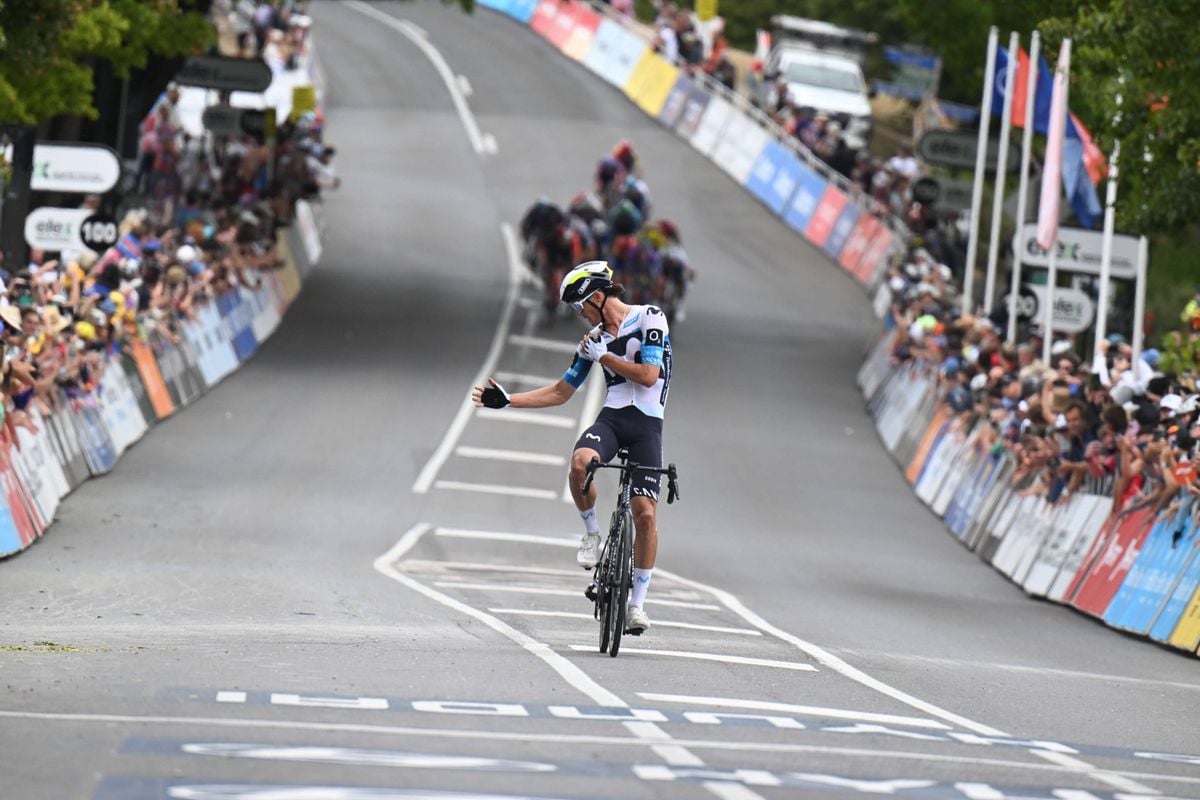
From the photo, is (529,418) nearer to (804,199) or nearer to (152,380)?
(152,380)

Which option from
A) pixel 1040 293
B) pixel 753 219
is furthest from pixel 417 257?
pixel 1040 293

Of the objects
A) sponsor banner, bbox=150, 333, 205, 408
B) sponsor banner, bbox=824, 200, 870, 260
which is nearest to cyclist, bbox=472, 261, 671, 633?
sponsor banner, bbox=150, 333, 205, 408

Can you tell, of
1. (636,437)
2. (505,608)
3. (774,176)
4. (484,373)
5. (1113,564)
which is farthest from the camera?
(774,176)

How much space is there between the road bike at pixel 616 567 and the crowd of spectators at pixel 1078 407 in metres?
6.40

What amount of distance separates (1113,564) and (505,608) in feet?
20.5

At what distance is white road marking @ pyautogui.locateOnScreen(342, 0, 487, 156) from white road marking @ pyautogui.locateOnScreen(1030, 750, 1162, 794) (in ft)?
146

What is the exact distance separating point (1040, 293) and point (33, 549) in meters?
15.1

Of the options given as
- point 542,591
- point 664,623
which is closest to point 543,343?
point 542,591

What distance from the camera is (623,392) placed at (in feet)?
44.4

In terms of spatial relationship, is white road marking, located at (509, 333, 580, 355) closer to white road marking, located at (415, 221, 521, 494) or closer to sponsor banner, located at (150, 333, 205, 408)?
white road marking, located at (415, 221, 521, 494)

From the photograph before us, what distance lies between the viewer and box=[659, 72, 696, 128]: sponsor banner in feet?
188

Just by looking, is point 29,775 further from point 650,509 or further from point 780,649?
point 780,649

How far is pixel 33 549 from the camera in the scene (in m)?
18.6

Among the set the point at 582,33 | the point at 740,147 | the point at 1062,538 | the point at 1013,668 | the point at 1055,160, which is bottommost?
the point at 740,147
